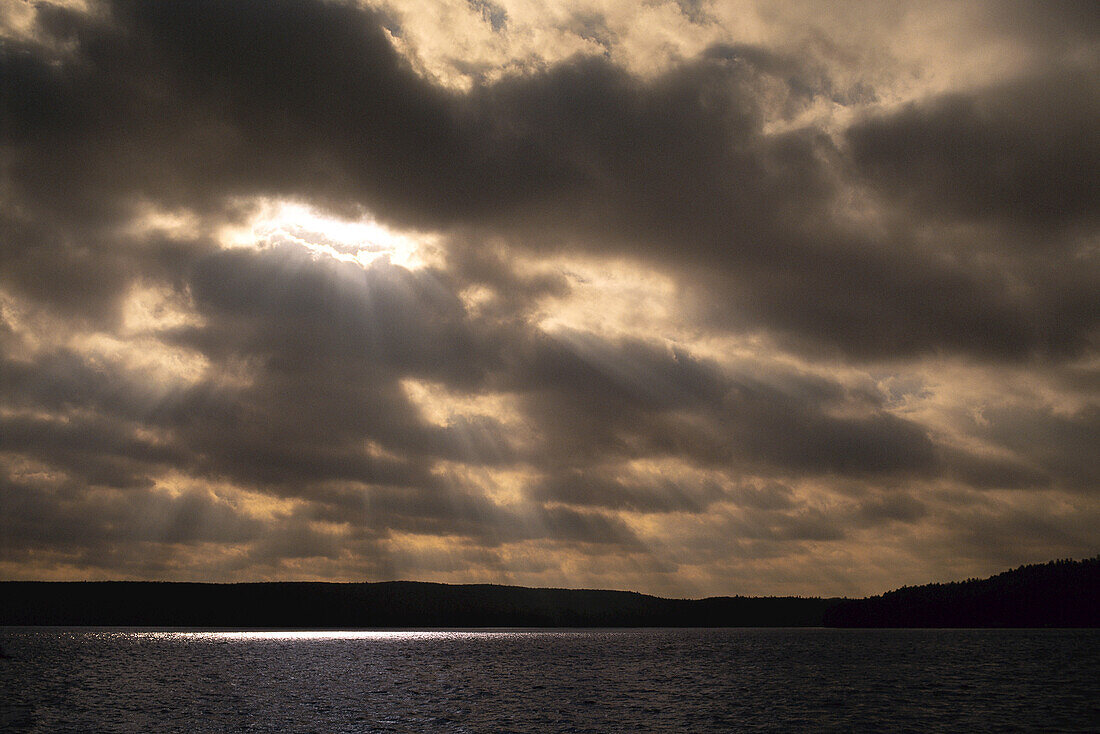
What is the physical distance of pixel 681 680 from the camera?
346 feet

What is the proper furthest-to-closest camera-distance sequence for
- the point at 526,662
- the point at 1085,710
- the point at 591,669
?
the point at 526,662
the point at 591,669
the point at 1085,710

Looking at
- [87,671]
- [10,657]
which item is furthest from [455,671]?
[10,657]

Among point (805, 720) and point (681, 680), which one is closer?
point (805, 720)

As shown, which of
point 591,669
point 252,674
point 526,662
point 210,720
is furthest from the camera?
point 526,662

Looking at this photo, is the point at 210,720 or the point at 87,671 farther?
the point at 87,671

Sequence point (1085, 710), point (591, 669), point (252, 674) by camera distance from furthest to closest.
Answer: point (591, 669), point (252, 674), point (1085, 710)

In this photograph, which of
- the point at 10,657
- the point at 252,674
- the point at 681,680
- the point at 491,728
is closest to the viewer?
the point at 491,728

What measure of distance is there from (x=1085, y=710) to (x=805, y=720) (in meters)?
25.4

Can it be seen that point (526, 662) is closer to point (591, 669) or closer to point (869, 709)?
point (591, 669)

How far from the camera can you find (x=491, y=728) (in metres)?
61.0

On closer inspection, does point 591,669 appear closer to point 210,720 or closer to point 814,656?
point 814,656

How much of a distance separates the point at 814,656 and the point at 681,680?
76006mm

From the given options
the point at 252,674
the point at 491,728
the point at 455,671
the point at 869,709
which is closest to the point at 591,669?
the point at 455,671

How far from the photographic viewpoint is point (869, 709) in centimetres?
7362
